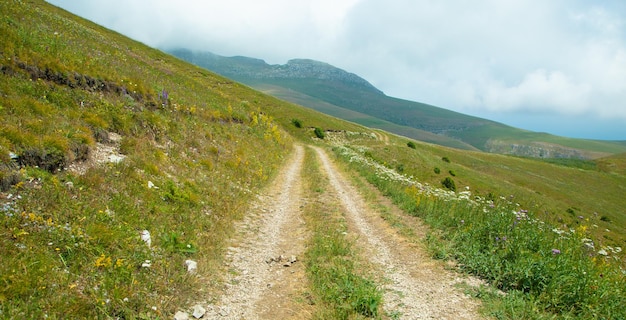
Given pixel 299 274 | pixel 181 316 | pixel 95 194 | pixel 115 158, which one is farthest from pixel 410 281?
pixel 115 158

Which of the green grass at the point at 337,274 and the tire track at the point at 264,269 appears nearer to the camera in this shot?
the green grass at the point at 337,274

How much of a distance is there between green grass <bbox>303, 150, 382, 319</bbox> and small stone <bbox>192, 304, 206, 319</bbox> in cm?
220

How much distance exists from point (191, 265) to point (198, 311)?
1.59 m

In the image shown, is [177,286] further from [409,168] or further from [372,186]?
[409,168]

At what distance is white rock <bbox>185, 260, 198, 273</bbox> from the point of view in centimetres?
710

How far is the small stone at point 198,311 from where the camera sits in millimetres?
→ 5792

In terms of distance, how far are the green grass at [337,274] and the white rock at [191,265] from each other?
110 inches

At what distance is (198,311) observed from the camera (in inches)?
231

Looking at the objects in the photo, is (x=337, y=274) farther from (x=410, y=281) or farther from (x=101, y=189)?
(x=101, y=189)

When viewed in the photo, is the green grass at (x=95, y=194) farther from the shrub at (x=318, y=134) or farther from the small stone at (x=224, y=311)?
the shrub at (x=318, y=134)

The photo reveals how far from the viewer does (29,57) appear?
12609 millimetres

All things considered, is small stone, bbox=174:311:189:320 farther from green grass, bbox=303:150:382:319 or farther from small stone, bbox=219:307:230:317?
green grass, bbox=303:150:382:319

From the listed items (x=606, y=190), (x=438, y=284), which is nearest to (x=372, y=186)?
(x=438, y=284)

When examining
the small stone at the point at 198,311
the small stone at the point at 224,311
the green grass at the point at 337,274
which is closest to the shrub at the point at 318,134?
the green grass at the point at 337,274
